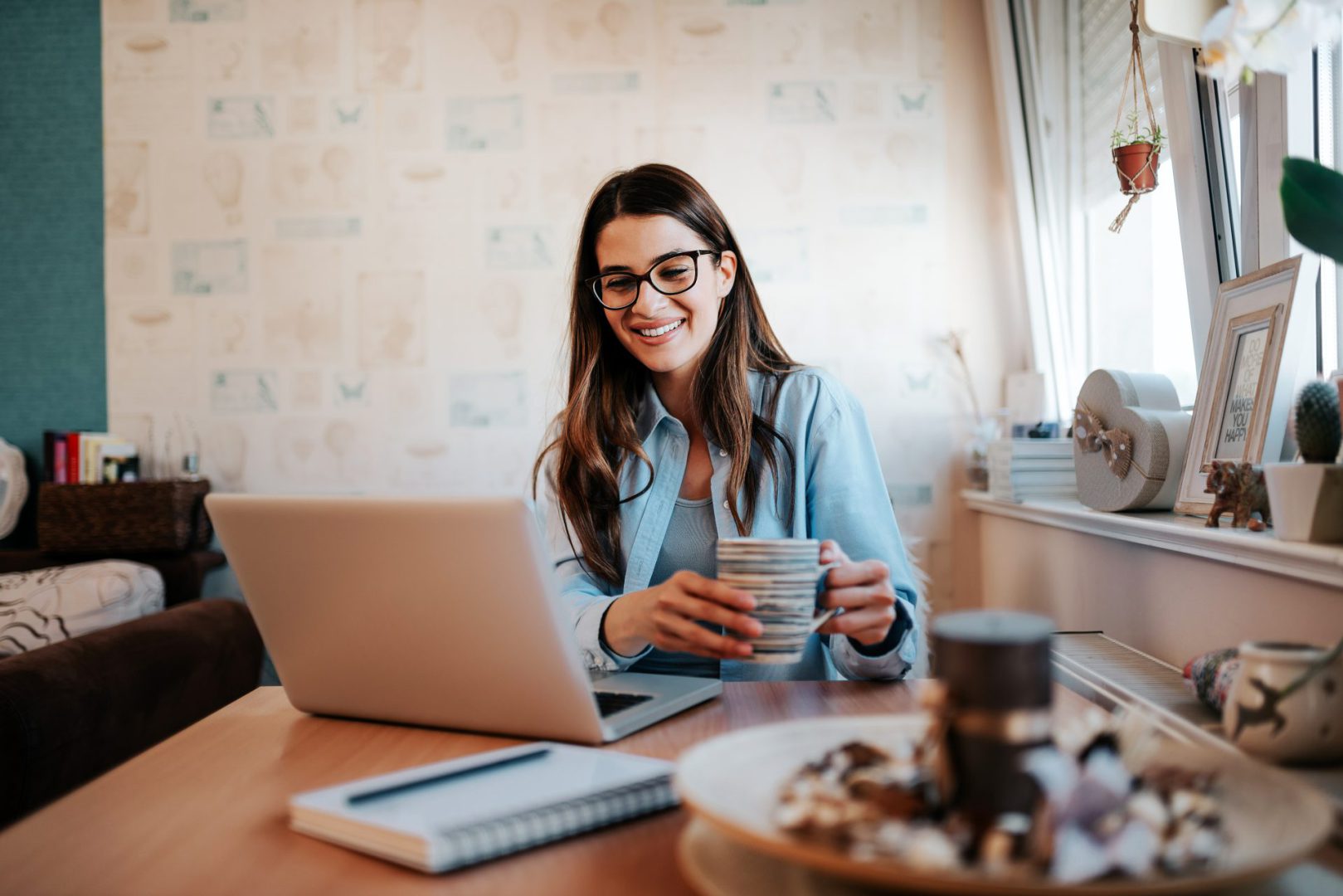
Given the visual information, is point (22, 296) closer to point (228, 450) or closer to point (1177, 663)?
point (228, 450)

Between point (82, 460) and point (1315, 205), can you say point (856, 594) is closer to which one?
point (1315, 205)

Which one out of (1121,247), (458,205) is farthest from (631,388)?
(458,205)

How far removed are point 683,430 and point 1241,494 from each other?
0.77 metres

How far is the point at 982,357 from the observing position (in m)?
2.86

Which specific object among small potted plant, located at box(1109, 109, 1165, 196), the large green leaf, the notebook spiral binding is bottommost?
the notebook spiral binding

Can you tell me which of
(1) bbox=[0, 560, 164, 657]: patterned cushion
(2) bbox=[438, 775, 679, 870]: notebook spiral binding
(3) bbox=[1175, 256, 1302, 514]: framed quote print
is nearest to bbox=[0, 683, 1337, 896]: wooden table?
(2) bbox=[438, 775, 679, 870]: notebook spiral binding

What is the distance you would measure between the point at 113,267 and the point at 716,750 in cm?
305

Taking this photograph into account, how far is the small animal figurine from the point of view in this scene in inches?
45.5

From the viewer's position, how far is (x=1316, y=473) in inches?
37.1

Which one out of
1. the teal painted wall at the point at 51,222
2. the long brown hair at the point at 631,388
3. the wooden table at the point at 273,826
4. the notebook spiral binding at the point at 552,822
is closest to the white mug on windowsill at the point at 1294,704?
the wooden table at the point at 273,826

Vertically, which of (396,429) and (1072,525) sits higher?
(396,429)

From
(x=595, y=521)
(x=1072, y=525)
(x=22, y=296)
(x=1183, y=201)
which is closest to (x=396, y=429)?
(x=22, y=296)

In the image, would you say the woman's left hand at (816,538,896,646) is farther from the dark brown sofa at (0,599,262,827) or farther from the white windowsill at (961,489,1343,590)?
the dark brown sofa at (0,599,262,827)

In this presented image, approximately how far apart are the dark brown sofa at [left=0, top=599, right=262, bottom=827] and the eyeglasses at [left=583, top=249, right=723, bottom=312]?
1.15 meters
